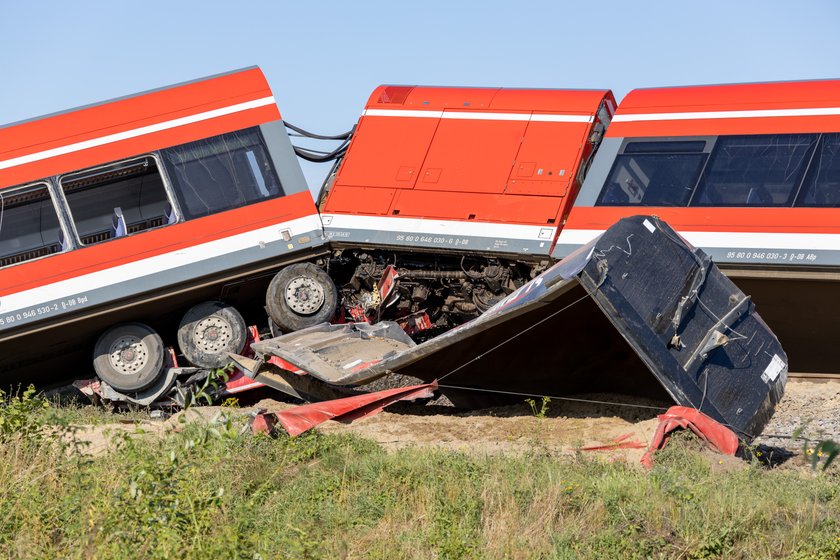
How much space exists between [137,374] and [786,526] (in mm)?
7665

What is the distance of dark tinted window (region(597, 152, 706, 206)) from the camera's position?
11938 mm

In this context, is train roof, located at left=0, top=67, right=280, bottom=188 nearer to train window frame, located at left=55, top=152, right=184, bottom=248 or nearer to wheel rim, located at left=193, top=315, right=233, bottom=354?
train window frame, located at left=55, top=152, right=184, bottom=248

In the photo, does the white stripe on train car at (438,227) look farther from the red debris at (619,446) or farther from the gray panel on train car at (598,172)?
the red debris at (619,446)

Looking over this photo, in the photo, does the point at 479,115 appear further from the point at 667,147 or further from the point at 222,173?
the point at 222,173

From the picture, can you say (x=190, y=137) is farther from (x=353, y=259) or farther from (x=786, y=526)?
(x=786, y=526)

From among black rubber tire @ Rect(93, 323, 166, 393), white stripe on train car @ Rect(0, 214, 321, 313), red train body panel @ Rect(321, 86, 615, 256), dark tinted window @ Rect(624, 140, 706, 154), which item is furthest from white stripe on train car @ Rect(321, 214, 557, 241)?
black rubber tire @ Rect(93, 323, 166, 393)

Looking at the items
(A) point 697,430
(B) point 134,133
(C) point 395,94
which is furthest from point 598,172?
(B) point 134,133

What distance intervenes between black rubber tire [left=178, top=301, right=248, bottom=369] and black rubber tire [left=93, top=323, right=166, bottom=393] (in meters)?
0.30

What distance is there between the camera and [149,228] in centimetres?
1246

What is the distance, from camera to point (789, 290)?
37.1 ft

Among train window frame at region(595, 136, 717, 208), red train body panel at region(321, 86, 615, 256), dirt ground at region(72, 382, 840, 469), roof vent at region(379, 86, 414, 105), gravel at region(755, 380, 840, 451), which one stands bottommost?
gravel at region(755, 380, 840, 451)

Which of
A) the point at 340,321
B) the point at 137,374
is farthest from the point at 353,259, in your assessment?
the point at 137,374

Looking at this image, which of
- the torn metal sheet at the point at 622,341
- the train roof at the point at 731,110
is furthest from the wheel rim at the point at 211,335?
the train roof at the point at 731,110

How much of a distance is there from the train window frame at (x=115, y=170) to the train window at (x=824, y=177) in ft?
21.6
